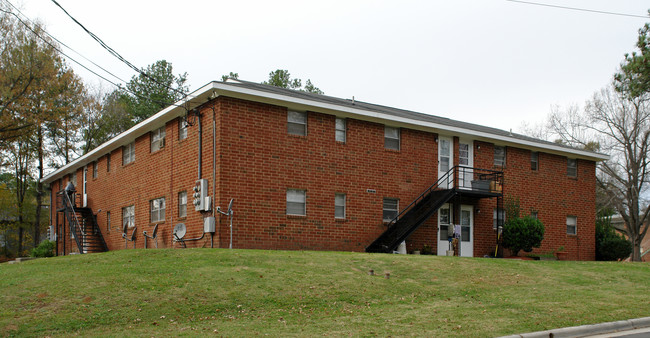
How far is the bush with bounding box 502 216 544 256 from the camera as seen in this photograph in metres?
24.6

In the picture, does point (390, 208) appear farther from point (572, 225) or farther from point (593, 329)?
point (593, 329)

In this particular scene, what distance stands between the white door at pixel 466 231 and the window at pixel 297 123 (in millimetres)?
7855

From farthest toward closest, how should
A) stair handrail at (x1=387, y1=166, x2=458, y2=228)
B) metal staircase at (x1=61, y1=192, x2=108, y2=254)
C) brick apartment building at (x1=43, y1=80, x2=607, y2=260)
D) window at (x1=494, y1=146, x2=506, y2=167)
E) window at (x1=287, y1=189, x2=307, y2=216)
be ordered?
metal staircase at (x1=61, y1=192, x2=108, y2=254) → window at (x1=494, y1=146, x2=506, y2=167) → stair handrail at (x1=387, y1=166, x2=458, y2=228) → window at (x1=287, y1=189, x2=307, y2=216) → brick apartment building at (x1=43, y1=80, x2=607, y2=260)

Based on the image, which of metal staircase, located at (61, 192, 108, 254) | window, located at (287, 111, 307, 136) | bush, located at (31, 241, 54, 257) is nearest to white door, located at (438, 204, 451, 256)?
window, located at (287, 111, 307, 136)

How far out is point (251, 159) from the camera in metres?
20.5

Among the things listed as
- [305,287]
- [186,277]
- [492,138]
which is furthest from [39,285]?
[492,138]

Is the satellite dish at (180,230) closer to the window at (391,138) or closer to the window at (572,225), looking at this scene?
the window at (391,138)

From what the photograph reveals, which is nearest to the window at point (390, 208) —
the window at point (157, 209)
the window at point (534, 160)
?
the window at point (534, 160)

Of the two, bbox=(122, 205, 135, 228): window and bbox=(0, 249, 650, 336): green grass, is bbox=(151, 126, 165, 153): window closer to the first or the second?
bbox=(122, 205, 135, 228): window

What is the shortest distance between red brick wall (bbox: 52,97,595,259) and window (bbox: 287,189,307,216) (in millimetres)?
187

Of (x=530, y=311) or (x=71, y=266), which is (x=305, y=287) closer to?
(x=530, y=311)

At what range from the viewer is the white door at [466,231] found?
82.5 ft

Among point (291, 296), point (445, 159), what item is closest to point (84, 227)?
point (445, 159)

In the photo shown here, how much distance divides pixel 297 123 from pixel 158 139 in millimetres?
6639
